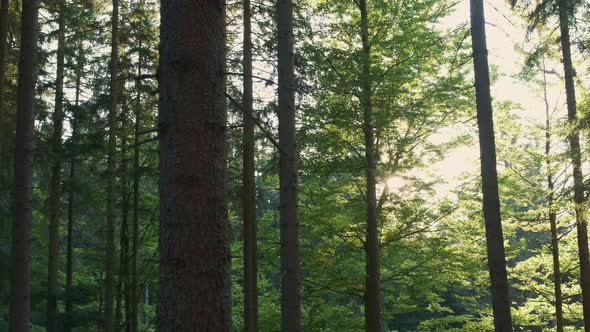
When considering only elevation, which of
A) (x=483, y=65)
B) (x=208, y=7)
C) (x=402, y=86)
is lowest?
(x=208, y=7)

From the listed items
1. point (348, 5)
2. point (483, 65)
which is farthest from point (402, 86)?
point (483, 65)

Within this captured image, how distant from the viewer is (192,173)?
3.17m

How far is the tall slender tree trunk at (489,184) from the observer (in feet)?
25.6

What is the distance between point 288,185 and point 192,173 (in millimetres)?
4959

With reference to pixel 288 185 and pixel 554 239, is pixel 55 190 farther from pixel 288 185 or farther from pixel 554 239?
pixel 554 239

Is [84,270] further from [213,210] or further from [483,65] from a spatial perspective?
[213,210]

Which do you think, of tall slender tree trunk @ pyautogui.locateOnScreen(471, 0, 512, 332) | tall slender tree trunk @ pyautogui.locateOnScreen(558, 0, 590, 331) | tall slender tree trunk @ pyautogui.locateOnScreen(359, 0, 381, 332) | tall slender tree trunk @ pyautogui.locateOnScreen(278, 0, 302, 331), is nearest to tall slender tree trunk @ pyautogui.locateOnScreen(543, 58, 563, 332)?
tall slender tree trunk @ pyautogui.locateOnScreen(558, 0, 590, 331)

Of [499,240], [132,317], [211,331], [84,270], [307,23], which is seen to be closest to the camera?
[211,331]

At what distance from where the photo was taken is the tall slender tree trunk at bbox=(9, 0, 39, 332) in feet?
27.9

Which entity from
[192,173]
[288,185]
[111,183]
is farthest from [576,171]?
[111,183]

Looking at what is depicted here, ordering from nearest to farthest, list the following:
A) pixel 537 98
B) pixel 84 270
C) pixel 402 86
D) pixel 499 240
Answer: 1. pixel 499 240
2. pixel 402 86
3. pixel 537 98
4. pixel 84 270

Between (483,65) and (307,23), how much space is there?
3796mm

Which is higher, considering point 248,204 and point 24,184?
point 24,184

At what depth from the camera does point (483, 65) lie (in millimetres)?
8391
